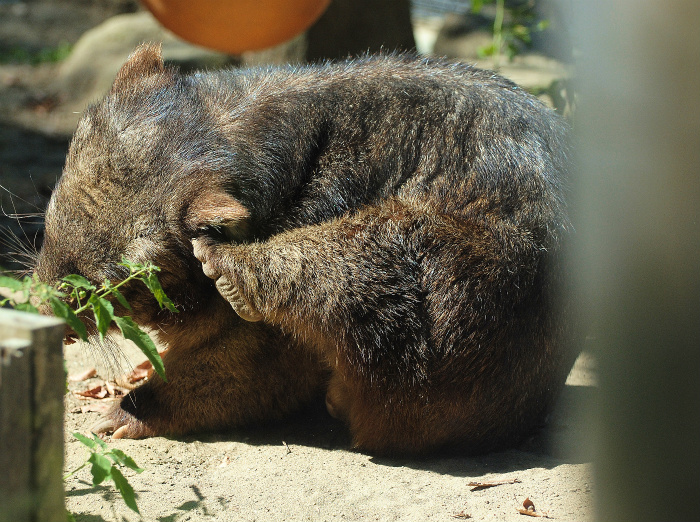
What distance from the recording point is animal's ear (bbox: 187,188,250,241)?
10.9 feet

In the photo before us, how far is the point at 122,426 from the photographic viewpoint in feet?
12.7

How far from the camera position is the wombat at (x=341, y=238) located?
3.33 m

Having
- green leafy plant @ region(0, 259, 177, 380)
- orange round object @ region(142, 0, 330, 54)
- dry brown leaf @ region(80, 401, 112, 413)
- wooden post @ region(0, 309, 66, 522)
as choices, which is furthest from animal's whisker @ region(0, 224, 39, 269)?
wooden post @ region(0, 309, 66, 522)

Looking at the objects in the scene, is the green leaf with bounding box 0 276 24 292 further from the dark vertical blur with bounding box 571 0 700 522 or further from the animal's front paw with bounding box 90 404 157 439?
the animal's front paw with bounding box 90 404 157 439

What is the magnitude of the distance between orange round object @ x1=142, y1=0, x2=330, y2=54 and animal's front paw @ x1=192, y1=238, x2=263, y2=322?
2404 millimetres

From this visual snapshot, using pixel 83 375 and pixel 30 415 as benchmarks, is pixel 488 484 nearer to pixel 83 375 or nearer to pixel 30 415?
pixel 30 415

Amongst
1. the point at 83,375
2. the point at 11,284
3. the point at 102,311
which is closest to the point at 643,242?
the point at 11,284

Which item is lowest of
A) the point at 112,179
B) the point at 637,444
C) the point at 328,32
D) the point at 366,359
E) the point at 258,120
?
the point at 637,444

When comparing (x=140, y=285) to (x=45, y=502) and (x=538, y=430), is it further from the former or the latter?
(x=538, y=430)

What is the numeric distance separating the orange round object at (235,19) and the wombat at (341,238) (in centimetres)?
146

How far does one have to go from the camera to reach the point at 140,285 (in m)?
3.65

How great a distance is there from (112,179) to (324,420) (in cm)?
165

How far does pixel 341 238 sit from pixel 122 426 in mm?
1501

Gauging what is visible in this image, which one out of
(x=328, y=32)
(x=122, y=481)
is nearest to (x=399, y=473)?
(x=122, y=481)
